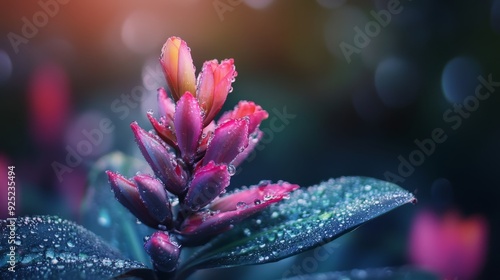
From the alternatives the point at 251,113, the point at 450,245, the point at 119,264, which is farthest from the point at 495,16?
the point at 119,264

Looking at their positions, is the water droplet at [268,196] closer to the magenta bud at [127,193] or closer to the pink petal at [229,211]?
the pink petal at [229,211]

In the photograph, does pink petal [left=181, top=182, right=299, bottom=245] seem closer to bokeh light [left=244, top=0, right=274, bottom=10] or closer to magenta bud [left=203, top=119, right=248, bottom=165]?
magenta bud [left=203, top=119, right=248, bottom=165]

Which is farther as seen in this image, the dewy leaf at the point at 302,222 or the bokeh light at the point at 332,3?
the bokeh light at the point at 332,3

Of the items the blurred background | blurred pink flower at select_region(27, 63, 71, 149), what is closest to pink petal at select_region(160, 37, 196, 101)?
the blurred background

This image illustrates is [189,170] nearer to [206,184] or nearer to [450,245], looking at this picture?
[206,184]

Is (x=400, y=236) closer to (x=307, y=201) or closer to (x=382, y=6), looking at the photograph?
(x=307, y=201)

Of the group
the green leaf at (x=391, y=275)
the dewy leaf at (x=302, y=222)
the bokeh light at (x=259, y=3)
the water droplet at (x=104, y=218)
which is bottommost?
the water droplet at (x=104, y=218)

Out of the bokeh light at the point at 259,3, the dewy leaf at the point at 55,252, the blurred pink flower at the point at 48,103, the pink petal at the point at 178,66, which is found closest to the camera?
the dewy leaf at the point at 55,252

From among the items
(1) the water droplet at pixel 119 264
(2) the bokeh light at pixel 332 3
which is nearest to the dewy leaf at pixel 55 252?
(1) the water droplet at pixel 119 264

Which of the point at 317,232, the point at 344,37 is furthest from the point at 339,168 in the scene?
the point at 317,232
